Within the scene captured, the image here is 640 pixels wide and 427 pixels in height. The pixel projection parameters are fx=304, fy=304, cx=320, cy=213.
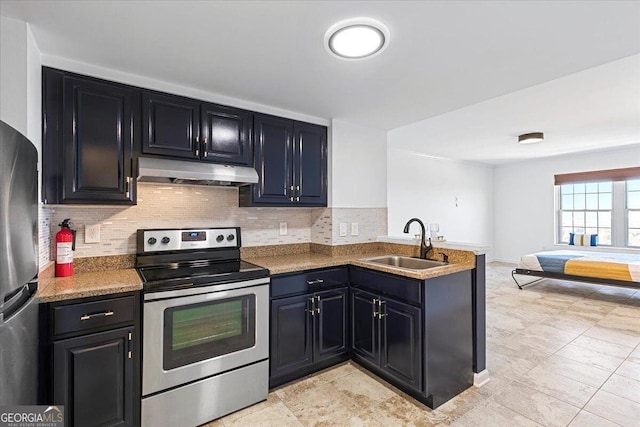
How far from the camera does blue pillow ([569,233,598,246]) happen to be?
19.8 feet

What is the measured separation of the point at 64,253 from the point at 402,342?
2.33 meters

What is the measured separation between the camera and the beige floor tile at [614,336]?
3096 mm

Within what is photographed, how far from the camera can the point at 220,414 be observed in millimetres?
1997

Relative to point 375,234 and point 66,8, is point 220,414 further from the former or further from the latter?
point 66,8

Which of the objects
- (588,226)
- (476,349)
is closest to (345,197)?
(476,349)

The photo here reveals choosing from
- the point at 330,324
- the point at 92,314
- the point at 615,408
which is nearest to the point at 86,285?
the point at 92,314

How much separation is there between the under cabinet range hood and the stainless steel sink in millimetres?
1293

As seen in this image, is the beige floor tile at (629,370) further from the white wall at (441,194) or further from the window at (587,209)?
the window at (587,209)

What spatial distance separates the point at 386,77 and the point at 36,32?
208cm

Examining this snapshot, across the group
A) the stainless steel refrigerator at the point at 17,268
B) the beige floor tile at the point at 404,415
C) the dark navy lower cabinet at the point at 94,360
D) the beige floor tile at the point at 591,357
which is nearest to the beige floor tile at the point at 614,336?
the beige floor tile at the point at 591,357

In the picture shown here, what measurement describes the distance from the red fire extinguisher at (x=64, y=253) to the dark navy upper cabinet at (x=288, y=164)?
4.03 ft

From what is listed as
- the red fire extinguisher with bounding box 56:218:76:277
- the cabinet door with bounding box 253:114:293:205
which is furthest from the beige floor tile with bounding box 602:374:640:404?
the red fire extinguisher with bounding box 56:218:76:277

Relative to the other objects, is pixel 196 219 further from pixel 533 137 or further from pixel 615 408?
pixel 533 137

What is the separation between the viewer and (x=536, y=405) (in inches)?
82.8
